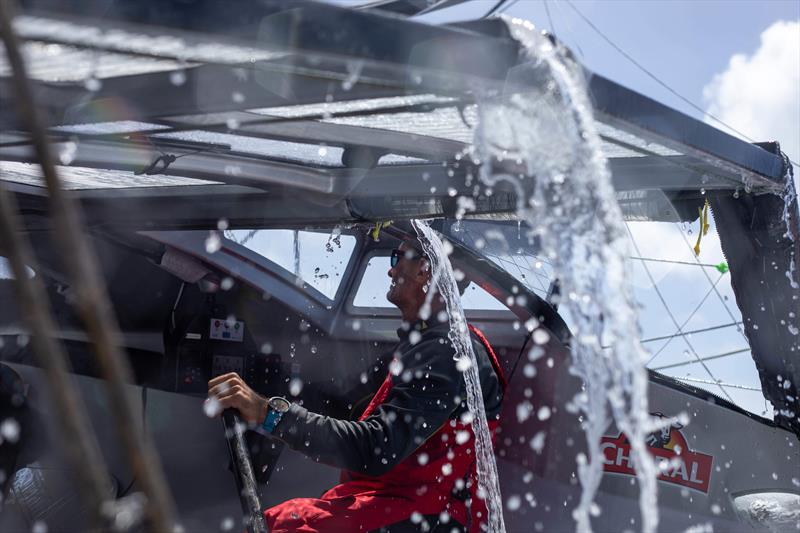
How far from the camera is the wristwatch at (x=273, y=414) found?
A: 265 centimetres

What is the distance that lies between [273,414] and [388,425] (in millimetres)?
395

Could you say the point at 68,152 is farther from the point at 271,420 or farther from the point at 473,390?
the point at 473,390

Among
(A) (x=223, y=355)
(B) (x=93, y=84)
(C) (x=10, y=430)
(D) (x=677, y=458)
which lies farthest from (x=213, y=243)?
(B) (x=93, y=84)

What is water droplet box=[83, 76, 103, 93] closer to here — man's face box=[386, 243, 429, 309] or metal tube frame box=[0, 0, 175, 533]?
metal tube frame box=[0, 0, 175, 533]

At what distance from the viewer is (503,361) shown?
14.5 ft

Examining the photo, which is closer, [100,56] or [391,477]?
[100,56]

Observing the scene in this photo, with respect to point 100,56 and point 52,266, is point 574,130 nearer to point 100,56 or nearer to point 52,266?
point 100,56

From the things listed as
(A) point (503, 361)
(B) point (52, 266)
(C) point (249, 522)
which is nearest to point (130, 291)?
(B) point (52, 266)

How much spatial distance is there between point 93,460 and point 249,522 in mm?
1938

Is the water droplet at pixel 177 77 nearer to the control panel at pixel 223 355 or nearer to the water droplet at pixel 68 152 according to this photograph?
the water droplet at pixel 68 152

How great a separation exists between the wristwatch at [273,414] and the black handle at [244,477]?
10 centimetres

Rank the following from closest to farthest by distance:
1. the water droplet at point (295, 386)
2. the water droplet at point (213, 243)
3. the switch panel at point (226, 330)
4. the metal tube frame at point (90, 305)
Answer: the metal tube frame at point (90, 305) < the water droplet at point (213, 243) < the water droplet at point (295, 386) < the switch panel at point (226, 330)

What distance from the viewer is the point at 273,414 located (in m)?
2.65

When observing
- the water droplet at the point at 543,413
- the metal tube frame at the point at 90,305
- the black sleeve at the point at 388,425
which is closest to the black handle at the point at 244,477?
the black sleeve at the point at 388,425
